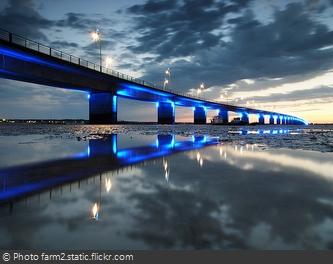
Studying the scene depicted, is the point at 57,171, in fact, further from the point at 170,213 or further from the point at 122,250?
the point at 122,250

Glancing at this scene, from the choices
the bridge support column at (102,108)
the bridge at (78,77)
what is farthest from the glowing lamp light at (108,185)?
the bridge support column at (102,108)

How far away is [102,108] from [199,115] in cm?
7364

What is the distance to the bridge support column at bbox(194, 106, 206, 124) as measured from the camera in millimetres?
138762

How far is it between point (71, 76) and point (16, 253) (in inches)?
2141

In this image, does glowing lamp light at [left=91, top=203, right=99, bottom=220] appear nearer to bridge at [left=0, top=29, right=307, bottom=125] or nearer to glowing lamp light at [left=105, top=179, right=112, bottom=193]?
glowing lamp light at [left=105, top=179, right=112, bottom=193]

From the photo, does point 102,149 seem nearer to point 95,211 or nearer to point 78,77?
point 95,211

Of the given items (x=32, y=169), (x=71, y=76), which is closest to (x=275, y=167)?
(x=32, y=169)

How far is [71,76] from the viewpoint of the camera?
54.1m

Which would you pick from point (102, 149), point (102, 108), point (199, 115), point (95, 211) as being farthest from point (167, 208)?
point (199, 115)

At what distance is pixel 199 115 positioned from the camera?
139750 millimetres

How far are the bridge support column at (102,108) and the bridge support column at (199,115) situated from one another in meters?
69.1

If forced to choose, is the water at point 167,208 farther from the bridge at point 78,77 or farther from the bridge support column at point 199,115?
the bridge support column at point 199,115

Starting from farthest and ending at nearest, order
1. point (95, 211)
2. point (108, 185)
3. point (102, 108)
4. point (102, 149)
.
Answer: point (102, 108), point (102, 149), point (108, 185), point (95, 211)

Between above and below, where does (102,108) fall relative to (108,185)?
above
